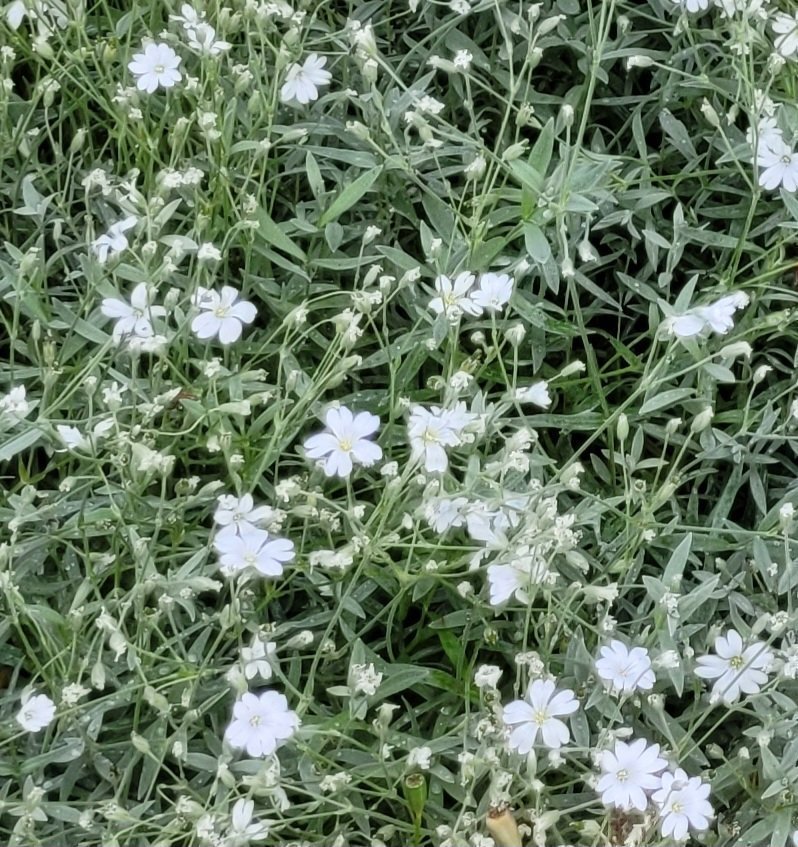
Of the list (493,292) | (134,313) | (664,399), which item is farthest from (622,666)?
(134,313)

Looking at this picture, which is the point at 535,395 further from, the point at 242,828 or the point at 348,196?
the point at 242,828

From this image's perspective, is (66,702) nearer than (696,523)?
Yes

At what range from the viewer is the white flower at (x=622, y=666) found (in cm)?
108

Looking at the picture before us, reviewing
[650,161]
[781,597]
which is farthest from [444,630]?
[650,161]

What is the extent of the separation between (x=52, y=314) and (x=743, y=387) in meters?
0.87

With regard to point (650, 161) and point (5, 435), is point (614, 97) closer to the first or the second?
point (650, 161)

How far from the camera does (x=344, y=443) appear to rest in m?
1.11

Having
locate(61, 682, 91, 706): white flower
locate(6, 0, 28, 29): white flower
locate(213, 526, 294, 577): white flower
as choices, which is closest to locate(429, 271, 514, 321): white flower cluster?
locate(213, 526, 294, 577): white flower

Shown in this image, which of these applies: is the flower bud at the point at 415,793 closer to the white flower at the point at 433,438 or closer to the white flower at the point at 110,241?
the white flower at the point at 433,438

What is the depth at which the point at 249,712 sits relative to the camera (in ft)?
3.27

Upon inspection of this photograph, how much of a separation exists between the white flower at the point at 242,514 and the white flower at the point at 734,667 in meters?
0.48

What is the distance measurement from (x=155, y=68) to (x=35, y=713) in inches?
30.9

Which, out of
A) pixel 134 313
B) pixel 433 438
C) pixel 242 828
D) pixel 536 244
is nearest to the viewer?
pixel 242 828

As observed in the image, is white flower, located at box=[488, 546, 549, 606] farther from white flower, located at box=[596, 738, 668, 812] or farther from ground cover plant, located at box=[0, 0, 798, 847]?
white flower, located at box=[596, 738, 668, 812]
